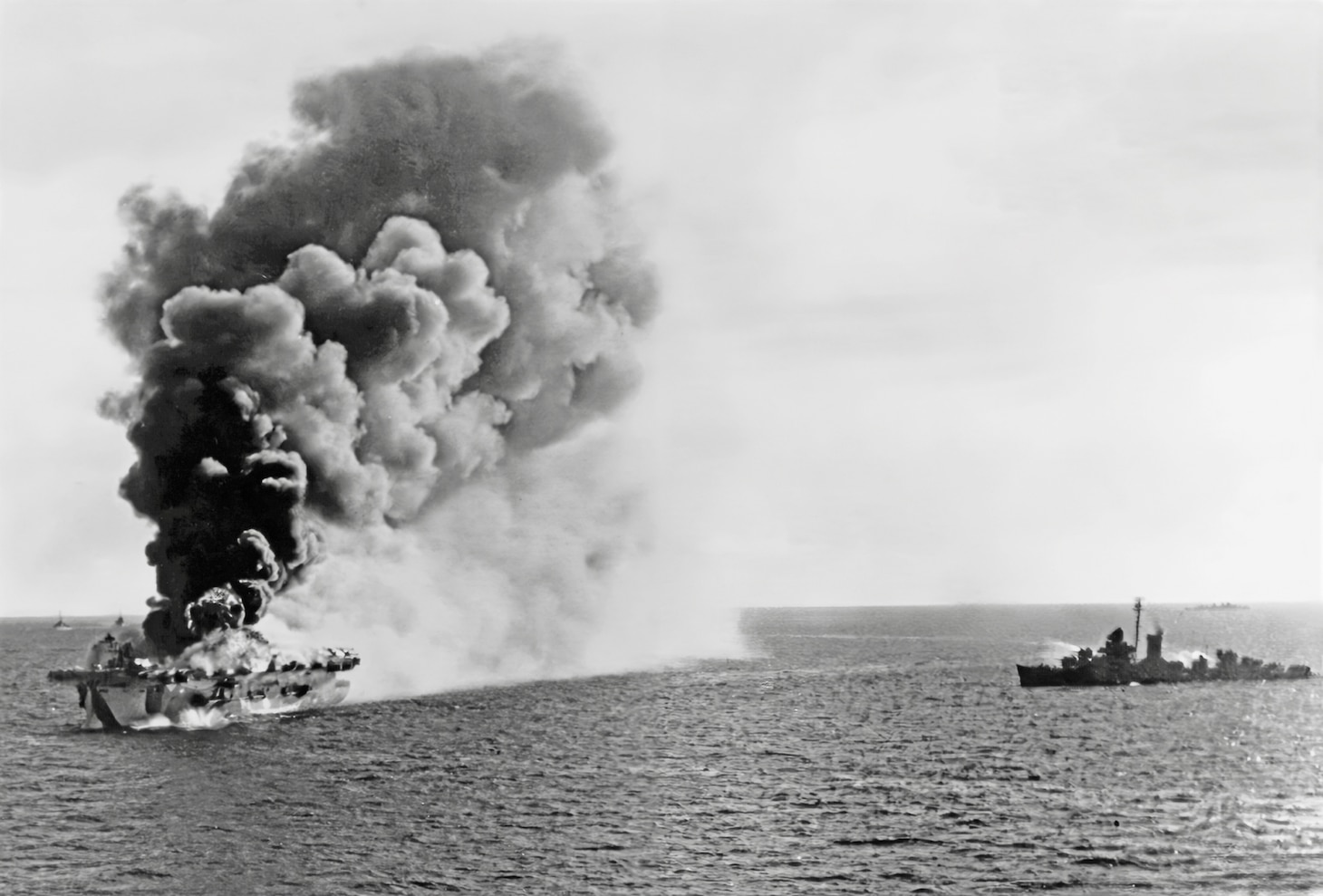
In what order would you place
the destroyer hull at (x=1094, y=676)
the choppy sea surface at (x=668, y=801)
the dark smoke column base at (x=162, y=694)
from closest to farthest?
1. the choppy sea surface at (x=668, y=801)
2. the dark smoke column base at (x=162, y=694)
3. the destroyer hull at (x=1094, y=676)

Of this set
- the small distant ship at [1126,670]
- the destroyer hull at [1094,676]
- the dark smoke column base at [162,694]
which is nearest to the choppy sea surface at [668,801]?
the dark smoke column base at [162,694]

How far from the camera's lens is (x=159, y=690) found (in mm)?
85500

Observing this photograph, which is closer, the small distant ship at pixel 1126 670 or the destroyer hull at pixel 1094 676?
the destroyer hull at pixel 1094 676

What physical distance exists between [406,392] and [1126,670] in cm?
7386

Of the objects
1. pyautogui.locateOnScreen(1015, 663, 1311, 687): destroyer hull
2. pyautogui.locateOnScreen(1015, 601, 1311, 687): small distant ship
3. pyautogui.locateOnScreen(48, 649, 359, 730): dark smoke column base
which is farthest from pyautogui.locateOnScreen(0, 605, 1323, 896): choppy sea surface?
pyautogui.locateOnScreen(1015, 601, 1311, 687): small distant ship

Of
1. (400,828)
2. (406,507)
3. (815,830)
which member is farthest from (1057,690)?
(400,828)

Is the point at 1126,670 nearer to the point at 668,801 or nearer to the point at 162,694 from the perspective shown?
the point at 668,801

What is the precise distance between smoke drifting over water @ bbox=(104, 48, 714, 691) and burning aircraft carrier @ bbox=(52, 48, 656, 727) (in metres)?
0.19

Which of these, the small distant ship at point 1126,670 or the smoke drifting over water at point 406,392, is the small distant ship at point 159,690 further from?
the small distant ship at point 1126,670

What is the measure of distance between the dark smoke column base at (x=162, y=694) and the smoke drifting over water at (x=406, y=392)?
14.7 ft

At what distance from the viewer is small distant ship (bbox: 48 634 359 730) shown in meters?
85.3

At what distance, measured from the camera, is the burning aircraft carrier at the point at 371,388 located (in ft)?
303

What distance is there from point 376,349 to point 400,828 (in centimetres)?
5082

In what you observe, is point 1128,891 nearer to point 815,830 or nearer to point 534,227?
point 815,830
